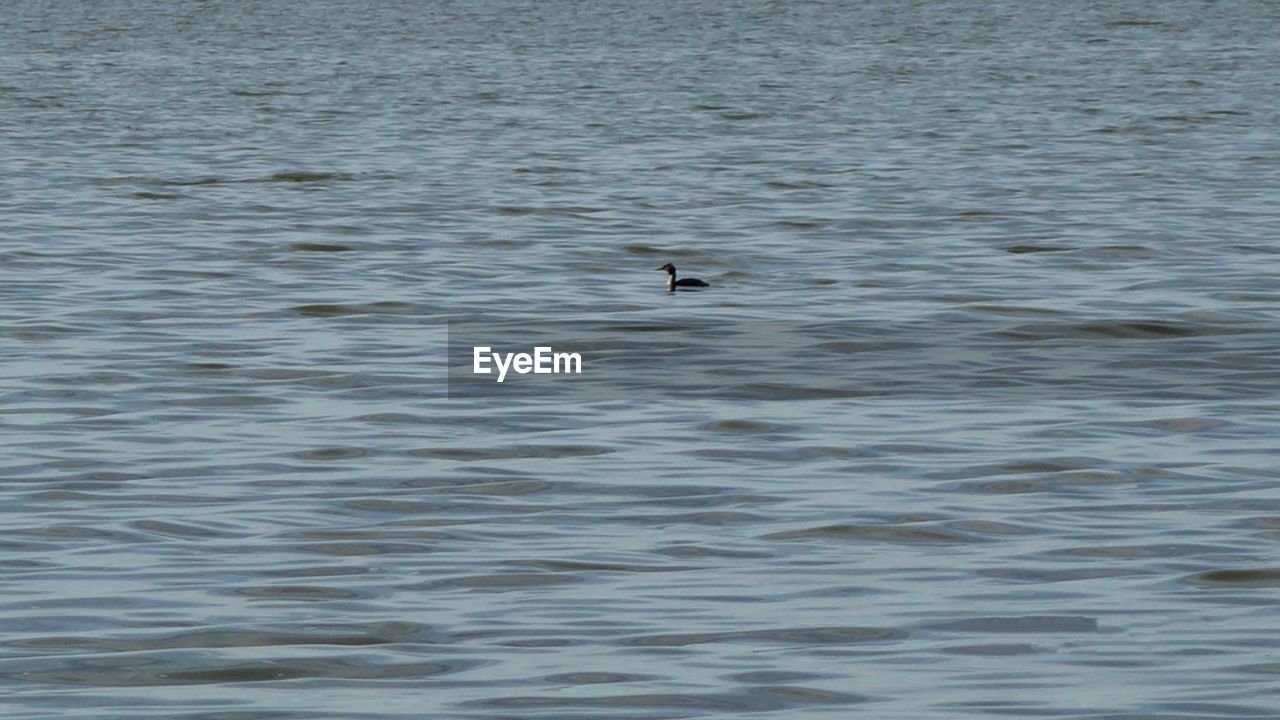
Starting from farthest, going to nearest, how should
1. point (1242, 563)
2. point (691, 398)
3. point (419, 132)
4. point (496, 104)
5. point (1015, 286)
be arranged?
point (496, 104)
point (419, 132)
point (1015, 286)
point (691, 398)
point (1242, 563)

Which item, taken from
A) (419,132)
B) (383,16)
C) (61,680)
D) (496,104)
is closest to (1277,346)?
(61,680)

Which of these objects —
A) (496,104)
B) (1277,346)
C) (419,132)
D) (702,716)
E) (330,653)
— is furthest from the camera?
(496,104)

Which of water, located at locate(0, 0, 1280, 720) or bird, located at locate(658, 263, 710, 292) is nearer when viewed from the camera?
water, located at locate(0, 0, 1280, 720)

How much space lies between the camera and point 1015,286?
2161cm

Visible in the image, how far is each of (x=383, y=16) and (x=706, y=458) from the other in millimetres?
76159

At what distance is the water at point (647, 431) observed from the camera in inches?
387

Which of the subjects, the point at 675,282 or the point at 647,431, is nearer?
the point at 647,431

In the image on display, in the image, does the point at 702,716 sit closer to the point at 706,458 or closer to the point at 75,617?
the point at 75,617

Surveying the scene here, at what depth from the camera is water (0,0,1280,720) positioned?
9.83 m

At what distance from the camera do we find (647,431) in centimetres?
1487

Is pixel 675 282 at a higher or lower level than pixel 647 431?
lower

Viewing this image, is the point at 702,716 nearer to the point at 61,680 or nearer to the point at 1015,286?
the point at 61,680

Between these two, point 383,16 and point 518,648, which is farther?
point 383,16

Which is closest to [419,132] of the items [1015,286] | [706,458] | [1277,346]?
[1015,286]
